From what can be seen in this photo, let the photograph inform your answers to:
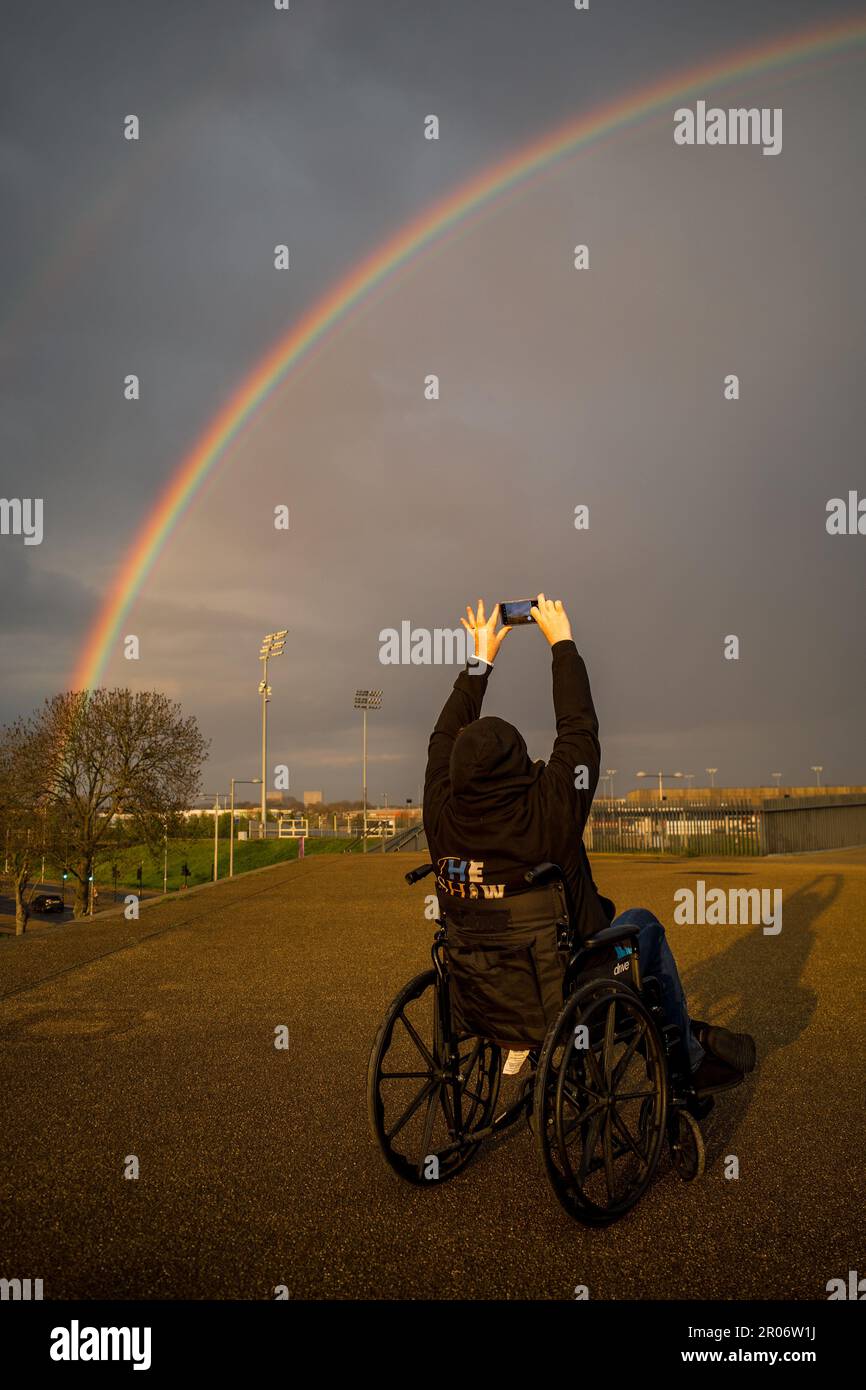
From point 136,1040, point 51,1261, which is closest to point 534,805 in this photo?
point 51,1261

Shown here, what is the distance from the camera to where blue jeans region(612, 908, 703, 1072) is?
13.0ft

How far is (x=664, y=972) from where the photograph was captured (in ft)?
13.1

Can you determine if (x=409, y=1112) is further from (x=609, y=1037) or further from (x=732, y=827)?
(x=732, y=827)

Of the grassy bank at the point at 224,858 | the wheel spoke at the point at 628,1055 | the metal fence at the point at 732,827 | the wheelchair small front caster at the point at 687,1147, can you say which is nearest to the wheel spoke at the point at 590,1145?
the wheel spoke at the point at 628,1055

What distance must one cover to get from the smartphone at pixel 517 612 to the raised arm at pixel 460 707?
0.10 metres

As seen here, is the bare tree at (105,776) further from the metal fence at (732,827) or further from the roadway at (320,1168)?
the roadway at (320,1168)

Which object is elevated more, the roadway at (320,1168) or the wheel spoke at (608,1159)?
the wheel spoke at (608,1159)

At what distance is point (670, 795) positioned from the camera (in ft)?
206

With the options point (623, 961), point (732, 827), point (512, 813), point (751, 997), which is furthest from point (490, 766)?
point (732, 827)

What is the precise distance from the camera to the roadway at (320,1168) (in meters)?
3.04

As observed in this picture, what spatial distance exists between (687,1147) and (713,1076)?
27cm

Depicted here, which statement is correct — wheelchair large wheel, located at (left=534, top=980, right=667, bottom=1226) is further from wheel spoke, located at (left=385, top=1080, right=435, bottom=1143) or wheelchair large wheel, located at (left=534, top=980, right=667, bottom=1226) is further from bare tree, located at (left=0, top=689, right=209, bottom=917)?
bare tree, located at (left=0, top=689, right=209, bottom=917)

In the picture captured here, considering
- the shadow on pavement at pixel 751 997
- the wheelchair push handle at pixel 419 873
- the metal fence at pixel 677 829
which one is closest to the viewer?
the wheelchair push handle at pixel 419 873
